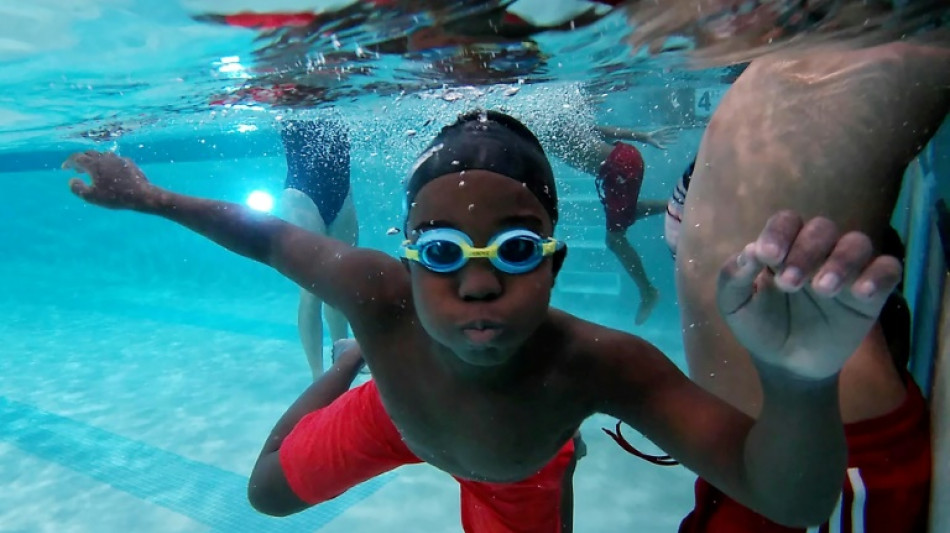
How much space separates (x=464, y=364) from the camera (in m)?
2.64

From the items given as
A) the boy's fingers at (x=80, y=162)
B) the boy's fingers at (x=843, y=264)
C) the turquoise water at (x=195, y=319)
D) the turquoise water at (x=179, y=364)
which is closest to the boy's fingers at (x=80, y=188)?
the boy's fingers at (x=80, y=162)

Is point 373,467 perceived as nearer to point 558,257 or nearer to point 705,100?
point 558,257

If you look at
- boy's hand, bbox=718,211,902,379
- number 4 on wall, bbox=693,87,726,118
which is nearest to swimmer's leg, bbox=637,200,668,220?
number 4 on wall, bbox=693,87,726,118

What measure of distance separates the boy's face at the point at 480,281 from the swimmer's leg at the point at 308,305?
5112mm

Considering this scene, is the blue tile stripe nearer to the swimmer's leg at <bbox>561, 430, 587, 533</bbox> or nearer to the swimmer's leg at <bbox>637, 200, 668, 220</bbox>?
the swimmer's leg at <bbox>561, 430, 587, 533</bbox>

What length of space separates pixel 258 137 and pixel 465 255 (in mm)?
14889

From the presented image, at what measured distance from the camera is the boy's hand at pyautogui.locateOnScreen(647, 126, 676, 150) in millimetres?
10492

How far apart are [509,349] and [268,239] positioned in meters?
1.53

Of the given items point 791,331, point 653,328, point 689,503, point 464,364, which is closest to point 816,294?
point 791,331

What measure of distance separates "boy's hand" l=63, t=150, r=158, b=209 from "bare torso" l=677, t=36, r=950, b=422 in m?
2.90

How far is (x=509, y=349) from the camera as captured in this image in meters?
2.41

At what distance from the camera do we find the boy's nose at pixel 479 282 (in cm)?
218

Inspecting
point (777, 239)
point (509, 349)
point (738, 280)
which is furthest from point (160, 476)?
point (777, 239)

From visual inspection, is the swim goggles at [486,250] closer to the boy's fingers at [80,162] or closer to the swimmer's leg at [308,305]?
the boy's fingers at [80,162]
